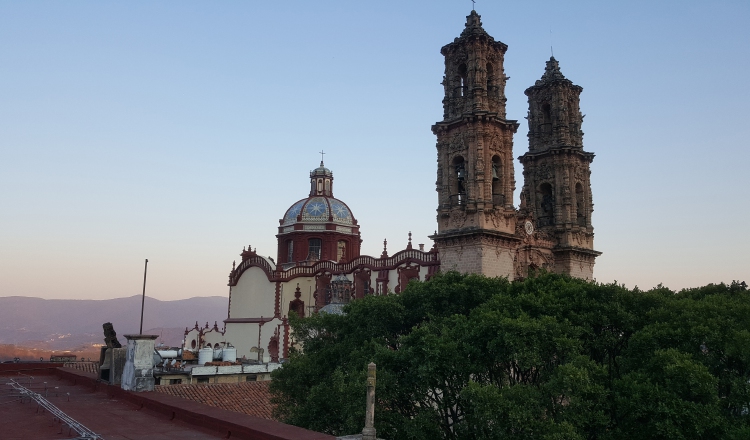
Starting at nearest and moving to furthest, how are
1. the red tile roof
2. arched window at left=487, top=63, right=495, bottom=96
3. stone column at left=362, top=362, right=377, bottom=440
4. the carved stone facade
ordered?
stone column at left=362, top=362, right=377, bottom=440
the red tile roof
the carved stone facade
arched window at left=487, top=63, right=495, bottom=96

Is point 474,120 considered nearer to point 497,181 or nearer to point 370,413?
point 497,181

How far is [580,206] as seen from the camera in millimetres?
38719

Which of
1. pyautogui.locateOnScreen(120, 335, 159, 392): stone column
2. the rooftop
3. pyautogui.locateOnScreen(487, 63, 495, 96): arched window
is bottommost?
the rooftop

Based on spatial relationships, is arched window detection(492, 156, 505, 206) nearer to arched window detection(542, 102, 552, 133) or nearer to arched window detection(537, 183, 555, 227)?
arched window detection(537, 183, 555, 227)

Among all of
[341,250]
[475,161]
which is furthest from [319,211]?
[475,161]

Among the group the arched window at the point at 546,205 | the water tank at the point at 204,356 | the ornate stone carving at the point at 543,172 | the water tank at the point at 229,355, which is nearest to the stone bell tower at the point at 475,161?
the ornate stone carving at the point at 543,172

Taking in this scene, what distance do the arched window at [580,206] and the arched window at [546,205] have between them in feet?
5.40

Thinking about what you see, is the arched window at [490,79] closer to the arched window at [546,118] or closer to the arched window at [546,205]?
the arched window at [546,118]

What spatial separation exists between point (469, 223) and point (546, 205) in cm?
1054

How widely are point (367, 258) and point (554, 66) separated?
17231 millimetres

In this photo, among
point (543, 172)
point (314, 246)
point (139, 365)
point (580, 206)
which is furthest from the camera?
point (314, 246)

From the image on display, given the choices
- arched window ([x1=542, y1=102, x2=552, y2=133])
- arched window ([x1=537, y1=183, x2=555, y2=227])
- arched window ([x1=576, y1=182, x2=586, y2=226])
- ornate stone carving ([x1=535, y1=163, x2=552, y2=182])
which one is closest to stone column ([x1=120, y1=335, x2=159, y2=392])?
arched window ([x1=537, y1=183, x2=555, y2=227])

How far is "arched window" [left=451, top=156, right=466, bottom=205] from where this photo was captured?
1238 inches

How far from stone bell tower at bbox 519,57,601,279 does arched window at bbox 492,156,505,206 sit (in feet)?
13.6
